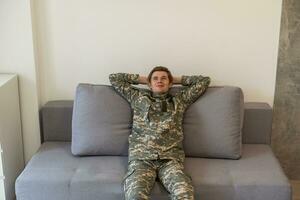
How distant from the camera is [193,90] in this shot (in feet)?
9.41

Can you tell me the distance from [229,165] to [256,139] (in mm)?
432

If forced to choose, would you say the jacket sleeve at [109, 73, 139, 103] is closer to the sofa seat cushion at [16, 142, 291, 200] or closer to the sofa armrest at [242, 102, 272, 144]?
the sofa seat cushion at [16, 142, 291, 200]

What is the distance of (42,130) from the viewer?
10.2 ft

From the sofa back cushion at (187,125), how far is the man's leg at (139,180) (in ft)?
0.93

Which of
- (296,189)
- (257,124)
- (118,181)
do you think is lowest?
(296,189)

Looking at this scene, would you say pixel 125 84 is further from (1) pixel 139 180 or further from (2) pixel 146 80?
(1) pixel 139 180

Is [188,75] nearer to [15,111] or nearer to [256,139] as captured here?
[256,139]

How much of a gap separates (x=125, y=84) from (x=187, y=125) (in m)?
0.50

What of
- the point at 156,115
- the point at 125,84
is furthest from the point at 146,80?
the point at 156,115

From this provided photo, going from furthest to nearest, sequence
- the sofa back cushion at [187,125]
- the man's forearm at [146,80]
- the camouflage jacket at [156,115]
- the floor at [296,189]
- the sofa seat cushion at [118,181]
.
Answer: the floor at [296,189]
the man's forearm at [146,80]
the sofa back cushion at [187,125]
the camouflage jacket at [156,115]
the sofa seat cushion at [118,181]

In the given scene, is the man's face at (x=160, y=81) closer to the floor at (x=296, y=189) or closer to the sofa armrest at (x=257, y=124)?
the sofa armrest at (x=257, y=124)

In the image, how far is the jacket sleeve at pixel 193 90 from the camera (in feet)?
9.39

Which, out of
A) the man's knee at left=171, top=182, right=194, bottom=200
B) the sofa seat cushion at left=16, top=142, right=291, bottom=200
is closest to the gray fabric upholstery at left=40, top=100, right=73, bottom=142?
the sofa seat cushion at left=16, top=142, right=291, bottom=200

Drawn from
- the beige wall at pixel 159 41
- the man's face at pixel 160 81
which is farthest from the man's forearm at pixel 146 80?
the beige wall at pixel 159 41
